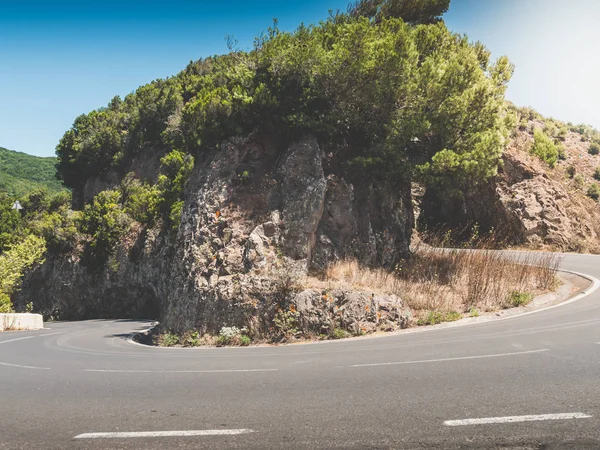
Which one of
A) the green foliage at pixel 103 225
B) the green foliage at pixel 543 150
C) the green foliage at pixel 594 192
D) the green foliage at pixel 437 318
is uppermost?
the green foliage at pixel 543 150

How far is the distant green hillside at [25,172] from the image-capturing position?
8544 cm

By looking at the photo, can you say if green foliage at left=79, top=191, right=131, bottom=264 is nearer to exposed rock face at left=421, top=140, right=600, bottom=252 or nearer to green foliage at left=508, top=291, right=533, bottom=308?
exposed rock face at left=421, top=140, right=600, bottom=252

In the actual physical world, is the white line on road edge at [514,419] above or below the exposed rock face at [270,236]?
below

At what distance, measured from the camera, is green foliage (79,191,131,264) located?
29.9 metres

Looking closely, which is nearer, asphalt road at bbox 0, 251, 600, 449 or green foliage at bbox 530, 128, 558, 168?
asphalt road at bbox 0, 251, 600, 449

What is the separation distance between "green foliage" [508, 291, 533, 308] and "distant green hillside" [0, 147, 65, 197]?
8750cm

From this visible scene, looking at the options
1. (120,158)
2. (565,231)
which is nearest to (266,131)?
(565,231)

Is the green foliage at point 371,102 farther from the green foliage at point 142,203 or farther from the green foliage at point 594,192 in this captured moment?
the green foliage at point 594,192

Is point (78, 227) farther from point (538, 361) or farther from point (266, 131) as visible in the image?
point (538, 361)

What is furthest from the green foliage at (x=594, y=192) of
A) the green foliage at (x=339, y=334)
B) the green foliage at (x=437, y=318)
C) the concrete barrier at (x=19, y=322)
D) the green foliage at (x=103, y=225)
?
the concrete barrier at (x=19, y=322)

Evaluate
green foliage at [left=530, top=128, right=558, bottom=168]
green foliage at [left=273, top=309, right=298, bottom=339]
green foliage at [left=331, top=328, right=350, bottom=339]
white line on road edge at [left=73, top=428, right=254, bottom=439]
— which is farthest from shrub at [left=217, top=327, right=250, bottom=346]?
green foliage at [left=530, top=128, right=558, bottom=168]

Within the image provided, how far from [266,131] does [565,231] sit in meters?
18.9

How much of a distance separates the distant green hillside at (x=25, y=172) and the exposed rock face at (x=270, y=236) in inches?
3115

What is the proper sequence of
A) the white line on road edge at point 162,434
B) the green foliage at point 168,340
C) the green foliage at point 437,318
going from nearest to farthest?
the white line on road edge at point 162,434 → the green foliage at point 437,318 → the green foliage at point 168,340
